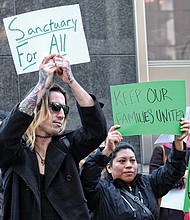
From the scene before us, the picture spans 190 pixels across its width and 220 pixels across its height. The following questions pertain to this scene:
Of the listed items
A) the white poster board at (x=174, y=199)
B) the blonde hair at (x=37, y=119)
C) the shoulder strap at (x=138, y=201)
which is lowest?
the white poster board at (x=174, y=199)

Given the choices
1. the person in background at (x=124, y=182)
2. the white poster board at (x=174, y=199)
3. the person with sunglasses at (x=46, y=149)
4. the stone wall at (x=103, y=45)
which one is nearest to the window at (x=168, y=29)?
the stone wall at (x=103, y=45)

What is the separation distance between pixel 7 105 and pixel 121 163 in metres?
2.72

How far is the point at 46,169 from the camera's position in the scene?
276cm

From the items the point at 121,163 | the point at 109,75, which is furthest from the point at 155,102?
the point at 109,75

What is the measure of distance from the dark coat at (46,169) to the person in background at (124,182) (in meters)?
0.28

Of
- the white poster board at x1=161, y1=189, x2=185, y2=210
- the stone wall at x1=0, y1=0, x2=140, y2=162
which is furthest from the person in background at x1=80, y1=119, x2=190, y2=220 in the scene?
the stone wall at x1=0, y1=0, x2=140, y2=162

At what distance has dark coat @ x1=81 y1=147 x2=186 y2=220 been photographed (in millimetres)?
3379

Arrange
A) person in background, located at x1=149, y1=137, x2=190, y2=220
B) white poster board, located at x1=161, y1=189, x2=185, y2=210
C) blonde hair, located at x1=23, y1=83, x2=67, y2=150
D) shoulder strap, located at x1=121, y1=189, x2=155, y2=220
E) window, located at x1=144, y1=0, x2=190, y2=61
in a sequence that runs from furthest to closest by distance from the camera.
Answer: window, located at x1=144, y1=0, x2=190, y2=61
person in background, located at x1=149, y1=137, x2=190, y2=220
white poster board, located at x1=161, y1=189, x2=185, y2=210
shoulder strap, located at x1=121, y1=189, x2=155, y2=220
blonde hair, located at x1=23, y1=83, x2=67, y2=150

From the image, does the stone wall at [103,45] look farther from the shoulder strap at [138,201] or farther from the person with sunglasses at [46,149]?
the person with sunglasses at [46,149]

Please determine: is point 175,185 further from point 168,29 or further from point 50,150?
point 168,29

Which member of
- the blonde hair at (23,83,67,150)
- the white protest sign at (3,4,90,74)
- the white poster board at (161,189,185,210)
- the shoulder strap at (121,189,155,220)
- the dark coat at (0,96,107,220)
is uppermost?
the white protest sign at (3,4,90,74)

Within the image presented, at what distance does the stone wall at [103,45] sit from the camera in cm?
619

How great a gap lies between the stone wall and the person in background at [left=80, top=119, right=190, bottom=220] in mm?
2562

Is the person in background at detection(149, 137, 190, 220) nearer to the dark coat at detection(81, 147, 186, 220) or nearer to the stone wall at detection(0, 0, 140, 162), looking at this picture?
the dark coat at detection(81, 147, 186, 220)
